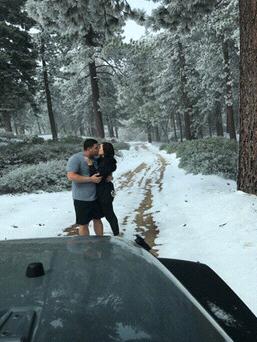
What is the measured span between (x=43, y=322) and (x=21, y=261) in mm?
835

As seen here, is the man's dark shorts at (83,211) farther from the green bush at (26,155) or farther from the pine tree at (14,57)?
the pine tree at (14,57)

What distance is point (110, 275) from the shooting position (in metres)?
2.15

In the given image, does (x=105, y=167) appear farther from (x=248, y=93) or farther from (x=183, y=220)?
(x=248, y=93)

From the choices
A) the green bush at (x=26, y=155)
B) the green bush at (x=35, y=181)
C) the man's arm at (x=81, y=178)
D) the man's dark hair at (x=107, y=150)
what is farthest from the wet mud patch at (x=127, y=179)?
the man's arm at (x=81, y=178)

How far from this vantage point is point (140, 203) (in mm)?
12016

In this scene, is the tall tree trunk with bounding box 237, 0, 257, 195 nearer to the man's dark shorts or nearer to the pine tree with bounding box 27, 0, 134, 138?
the pine tree with bounding box 27, 0, 134, 138

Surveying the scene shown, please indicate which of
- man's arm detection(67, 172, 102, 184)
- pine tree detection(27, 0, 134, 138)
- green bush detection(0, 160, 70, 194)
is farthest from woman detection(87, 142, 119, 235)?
green bush detection(0, 160, 70, 194)

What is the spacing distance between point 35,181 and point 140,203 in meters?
5.08

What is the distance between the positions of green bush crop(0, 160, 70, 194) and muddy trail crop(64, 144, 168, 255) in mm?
2203

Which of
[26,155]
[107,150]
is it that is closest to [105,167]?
[107,150]

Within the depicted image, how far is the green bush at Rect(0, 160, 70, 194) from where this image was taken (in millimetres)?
14961

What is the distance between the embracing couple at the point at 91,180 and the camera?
22.2 feet

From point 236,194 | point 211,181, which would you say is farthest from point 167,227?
point 211,181

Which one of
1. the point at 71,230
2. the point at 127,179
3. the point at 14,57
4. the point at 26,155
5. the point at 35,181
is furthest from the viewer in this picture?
the point at 14,57
